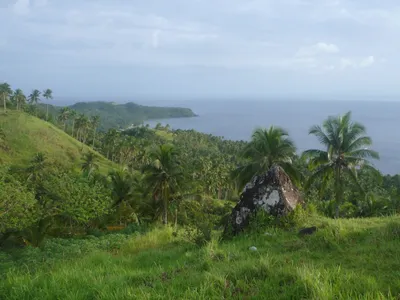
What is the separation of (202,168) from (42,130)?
46.5m

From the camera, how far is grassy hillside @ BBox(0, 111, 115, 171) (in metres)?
76.1

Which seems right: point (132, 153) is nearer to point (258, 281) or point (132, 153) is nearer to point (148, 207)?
point (148, 207)

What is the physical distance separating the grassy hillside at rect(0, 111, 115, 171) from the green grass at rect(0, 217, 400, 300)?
68764mm

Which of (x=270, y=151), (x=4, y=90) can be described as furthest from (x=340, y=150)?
(x=4, y=90)

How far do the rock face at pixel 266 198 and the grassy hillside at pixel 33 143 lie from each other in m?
66.2

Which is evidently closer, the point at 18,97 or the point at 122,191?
the point at 122,191

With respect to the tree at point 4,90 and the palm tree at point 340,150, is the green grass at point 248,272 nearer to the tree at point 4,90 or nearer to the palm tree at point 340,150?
the palm tree at point 340,150

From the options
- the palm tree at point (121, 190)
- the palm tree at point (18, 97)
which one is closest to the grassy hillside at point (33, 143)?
the palm tree at point (18, 97)

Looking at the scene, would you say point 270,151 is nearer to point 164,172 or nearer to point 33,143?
point 164,172

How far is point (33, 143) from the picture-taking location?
3246 inches

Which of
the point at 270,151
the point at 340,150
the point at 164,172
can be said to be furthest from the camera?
the point at 164,172

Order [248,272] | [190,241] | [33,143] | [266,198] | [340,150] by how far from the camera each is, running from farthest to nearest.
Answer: [33,143] → [340,150] → [266,198] → [190,241] → [248,272]

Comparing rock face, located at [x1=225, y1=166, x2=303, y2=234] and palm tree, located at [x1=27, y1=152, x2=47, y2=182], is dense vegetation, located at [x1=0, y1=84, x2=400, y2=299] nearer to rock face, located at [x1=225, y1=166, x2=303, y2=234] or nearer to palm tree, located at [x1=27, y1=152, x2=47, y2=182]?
rock face, located at [x1=225, y1=166, x2=303, y2=234]

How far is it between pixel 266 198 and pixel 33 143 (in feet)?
262
